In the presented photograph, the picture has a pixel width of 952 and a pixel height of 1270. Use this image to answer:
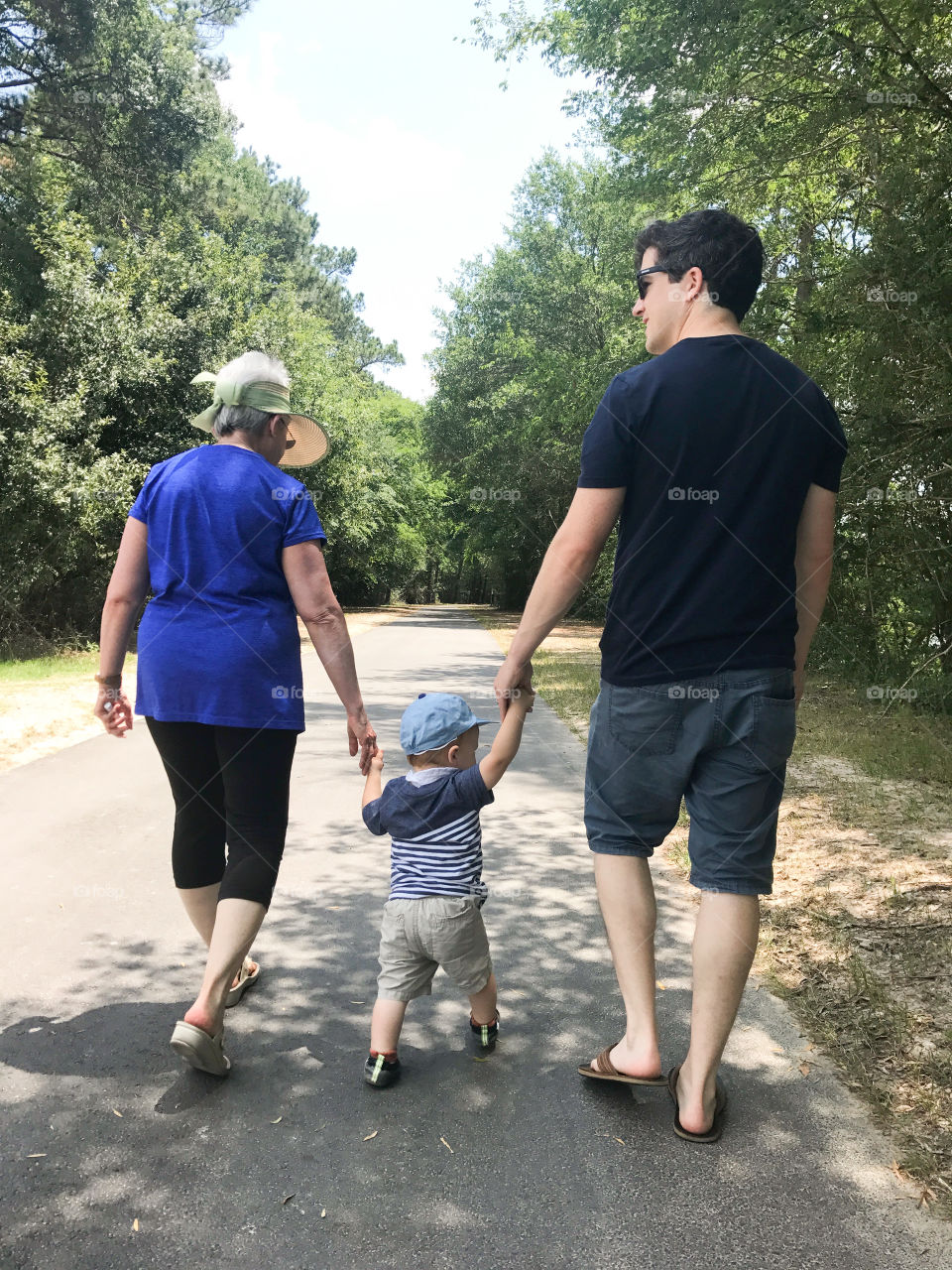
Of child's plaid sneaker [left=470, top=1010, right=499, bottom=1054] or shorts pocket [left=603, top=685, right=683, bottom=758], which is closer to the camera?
shorts pocket [left=603, top=685, right=683, bottom=758]

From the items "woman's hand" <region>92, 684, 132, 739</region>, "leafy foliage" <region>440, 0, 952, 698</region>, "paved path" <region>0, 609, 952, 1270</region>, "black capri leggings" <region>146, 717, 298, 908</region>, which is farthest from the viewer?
"leafy foliage" <region>440, 0, 952, 698</region>

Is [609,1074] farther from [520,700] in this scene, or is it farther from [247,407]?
[247,407]

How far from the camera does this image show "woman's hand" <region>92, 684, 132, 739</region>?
3396 mm

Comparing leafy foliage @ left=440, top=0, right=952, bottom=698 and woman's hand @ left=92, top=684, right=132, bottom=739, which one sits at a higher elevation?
leafy foliage @ left=440, top=0, right=952, bottom=698

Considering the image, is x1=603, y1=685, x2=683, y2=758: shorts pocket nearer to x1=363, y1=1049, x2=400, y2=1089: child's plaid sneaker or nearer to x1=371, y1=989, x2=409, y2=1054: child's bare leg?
x1=371, y1=989, x2=409, y2=1054: child's bare leg

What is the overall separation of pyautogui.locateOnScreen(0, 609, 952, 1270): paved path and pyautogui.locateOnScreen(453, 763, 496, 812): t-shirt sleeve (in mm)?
804

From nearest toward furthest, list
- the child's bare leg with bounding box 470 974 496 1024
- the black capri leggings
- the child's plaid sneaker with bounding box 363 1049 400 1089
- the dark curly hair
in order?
the dark curly hair, the child's plaid sneaker with bounding box 363 1049 400 1089, the black capri leggings, the child's bare leg with bounding box 470 974 496 1024

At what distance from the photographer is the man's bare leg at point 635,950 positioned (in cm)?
281

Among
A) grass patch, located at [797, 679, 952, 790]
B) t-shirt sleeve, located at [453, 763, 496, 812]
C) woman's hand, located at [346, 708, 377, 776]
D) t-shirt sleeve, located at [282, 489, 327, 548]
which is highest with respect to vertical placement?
t-shirt sleeve, located at [282, 489, 327, 548]

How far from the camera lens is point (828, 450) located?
2779 mm

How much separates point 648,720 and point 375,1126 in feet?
4.18

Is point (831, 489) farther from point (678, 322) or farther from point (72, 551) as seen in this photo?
point (72, 551)

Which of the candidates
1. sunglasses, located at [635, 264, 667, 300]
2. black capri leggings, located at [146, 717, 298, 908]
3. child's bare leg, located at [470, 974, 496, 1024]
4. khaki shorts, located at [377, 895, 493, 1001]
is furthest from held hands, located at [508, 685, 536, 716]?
sunglasses, located at [635, 264, 667, 300]

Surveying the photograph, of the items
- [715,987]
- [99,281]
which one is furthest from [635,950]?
[99,281]
